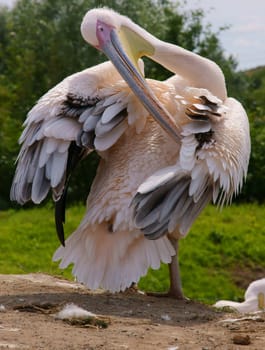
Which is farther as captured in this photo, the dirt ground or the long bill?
the long bill

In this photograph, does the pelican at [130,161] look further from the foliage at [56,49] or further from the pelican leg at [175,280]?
the foliage at [56,49]

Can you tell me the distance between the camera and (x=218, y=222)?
45.3 feet

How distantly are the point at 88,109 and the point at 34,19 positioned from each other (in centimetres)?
1246

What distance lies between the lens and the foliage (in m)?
17.1

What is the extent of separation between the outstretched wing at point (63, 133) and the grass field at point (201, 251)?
3.95m

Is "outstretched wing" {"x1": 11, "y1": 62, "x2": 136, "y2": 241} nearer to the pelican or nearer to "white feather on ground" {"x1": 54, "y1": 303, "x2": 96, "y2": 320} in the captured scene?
the pelican

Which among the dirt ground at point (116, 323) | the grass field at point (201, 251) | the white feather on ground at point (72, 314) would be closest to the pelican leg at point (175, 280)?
the dirt ground at point (116, 323)

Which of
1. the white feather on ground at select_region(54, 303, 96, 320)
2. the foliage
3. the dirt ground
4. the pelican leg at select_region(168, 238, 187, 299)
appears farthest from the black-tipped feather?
the foliage

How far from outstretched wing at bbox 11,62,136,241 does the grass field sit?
3.95 meters

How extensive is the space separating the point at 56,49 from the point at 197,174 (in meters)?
11.7

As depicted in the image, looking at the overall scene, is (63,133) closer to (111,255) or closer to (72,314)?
(111,255)

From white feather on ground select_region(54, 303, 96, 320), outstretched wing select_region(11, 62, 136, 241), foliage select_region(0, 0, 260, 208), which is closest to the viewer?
white feather on ground select_region(54, 303, 96, 320)

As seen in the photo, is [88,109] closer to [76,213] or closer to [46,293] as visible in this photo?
[46,293]

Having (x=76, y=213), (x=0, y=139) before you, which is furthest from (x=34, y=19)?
(x=76, y=213)
